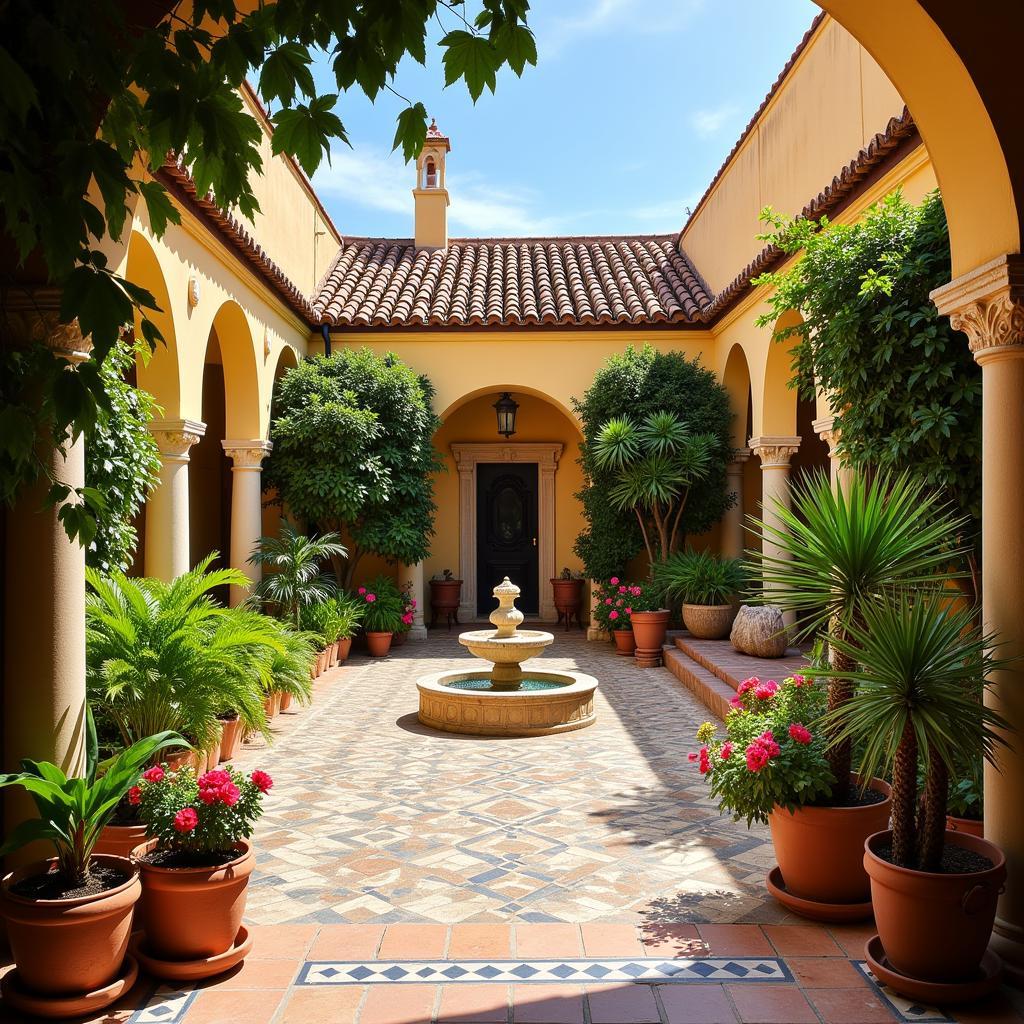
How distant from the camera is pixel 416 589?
47.3ft

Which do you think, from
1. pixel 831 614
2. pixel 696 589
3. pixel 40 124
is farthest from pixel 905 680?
pixel 696 589

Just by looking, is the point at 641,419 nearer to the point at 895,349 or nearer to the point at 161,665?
the point at 895,349

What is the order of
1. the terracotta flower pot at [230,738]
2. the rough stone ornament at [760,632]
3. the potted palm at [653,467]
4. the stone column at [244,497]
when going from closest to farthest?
the terracotta flower pot at [230,738] < the rough stone ornament at [760,632] < the stone column at [244,497] < the potted palm at [653,467]

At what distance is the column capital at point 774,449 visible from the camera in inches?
458

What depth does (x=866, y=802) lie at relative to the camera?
4414 mm

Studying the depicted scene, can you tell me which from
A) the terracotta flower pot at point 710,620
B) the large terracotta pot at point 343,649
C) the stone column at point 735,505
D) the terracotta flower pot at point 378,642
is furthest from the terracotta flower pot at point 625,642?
the large terracotta pot at point 343,649

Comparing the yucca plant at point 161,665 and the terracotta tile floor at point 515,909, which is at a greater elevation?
the yucca plant at point 161,665

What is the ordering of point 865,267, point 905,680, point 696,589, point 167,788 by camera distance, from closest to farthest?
point 905,680
point 167,788
point 865,267
point 696,589

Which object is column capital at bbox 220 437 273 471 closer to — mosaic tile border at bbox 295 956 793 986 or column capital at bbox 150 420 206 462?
column capital at bbox 150 420 206 462

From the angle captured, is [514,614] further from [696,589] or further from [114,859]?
[114,859]

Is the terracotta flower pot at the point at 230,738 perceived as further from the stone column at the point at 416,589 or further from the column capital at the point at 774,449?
the column capital at the point at 774,449

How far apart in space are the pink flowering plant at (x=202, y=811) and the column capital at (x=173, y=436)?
5109 millimetres

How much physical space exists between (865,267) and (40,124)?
16.3ft

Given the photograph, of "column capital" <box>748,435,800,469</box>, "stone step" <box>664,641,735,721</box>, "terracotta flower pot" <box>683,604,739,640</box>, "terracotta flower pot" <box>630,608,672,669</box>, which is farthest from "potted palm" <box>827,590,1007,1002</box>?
"terracotta flower pot" <box>630,608,672,669</box>
